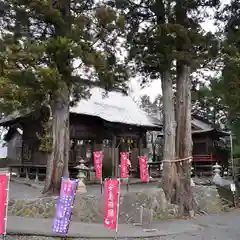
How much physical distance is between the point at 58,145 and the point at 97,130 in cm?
754

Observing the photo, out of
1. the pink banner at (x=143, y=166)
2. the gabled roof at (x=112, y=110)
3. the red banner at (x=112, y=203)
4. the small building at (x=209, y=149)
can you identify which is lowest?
the red banner at (x=112, y=203)

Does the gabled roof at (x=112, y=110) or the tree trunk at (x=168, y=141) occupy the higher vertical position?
the gabled roof at (x=112, y=110)

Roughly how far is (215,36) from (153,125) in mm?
9853

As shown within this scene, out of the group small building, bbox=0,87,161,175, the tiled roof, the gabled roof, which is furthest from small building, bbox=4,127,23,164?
the tiled roof

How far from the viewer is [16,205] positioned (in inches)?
478

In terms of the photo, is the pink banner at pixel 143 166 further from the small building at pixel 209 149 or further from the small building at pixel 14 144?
the small building at pixel 14 144

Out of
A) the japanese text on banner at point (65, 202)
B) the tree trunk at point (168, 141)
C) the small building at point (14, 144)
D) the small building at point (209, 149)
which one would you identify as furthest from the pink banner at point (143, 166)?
the small building at point (14, 144)

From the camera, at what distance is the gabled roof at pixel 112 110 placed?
1928 cm

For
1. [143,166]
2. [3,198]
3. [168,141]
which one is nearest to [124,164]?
[143,166]

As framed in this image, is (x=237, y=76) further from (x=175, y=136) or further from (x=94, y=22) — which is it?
(x=94, y=22)

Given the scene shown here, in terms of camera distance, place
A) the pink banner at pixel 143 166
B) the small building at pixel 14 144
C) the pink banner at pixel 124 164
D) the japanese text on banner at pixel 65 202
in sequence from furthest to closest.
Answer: the small building at pixel 14 144, the pink banner at pixel 124 164, the pink banner at pixel 143 166, the japanese text on banner at pixel 65 202

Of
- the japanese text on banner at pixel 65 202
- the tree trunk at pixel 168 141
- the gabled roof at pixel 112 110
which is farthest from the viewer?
the gabled roof at pixel 112 110

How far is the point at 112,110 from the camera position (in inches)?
848

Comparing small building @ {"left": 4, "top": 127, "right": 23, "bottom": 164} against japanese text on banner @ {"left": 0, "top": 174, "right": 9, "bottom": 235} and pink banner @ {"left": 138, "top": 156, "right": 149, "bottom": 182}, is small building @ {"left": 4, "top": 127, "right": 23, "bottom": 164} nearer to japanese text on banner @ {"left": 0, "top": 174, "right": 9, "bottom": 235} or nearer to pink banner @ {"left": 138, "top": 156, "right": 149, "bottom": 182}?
pink banner @ {"left": 138, "top": 156, "right": 149, "bottom": 182}
